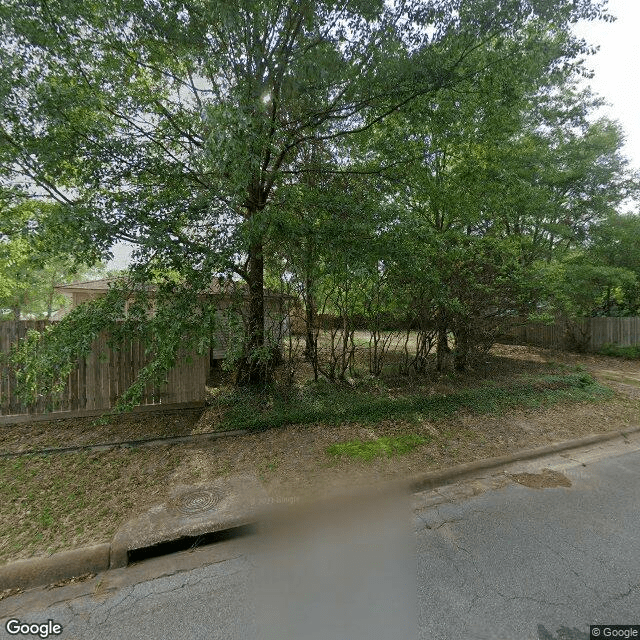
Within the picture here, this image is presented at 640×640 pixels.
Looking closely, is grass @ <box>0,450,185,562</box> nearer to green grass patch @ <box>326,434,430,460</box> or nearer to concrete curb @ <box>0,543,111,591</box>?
concrete curb @ <box>0,543,111,591</box>

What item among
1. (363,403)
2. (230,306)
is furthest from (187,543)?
(363,403)

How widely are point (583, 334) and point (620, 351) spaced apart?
1.18 metres

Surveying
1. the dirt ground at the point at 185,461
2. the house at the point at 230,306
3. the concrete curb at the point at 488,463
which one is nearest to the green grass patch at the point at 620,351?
the dirt ground at the point at 185,461

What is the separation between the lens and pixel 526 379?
23.3 ft

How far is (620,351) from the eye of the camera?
1110cm

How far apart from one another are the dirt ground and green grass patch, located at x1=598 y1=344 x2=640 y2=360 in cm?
716

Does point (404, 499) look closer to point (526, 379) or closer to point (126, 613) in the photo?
point (126, 613)

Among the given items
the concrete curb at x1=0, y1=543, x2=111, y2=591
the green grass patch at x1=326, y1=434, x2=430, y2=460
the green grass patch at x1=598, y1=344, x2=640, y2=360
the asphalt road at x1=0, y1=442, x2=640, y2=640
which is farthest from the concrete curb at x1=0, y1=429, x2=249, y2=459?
the green grass patch at x1=598, y1=344, x2=640, y2=360

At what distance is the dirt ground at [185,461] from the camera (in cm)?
274

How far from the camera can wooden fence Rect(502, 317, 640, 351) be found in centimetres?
1152

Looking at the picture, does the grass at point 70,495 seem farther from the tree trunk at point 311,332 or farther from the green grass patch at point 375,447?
the tree trunk at point 311,332

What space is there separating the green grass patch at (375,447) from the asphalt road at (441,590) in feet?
3.57

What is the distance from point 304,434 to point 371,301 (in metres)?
2.58

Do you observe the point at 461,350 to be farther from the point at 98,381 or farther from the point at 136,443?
the point at 98,381
